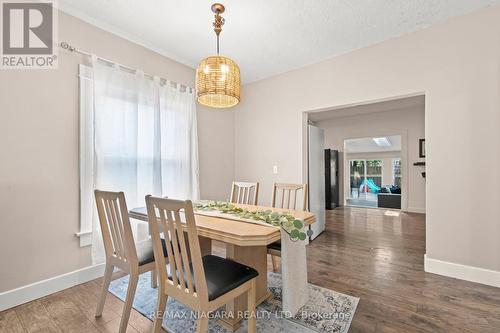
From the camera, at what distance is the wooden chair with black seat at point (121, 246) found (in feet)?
4.89

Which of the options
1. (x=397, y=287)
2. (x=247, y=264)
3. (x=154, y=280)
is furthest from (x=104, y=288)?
(x=397, y=287)

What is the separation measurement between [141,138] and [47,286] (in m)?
1.61

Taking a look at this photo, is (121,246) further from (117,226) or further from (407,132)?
(407,132)

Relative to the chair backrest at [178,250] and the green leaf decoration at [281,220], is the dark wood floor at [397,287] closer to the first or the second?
the green leaf decoration at [281,220]

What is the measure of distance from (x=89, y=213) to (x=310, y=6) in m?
2.91

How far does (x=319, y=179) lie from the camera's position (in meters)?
3.82

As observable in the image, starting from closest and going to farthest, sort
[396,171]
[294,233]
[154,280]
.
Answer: [294,233] < [154,280] < [396,171]

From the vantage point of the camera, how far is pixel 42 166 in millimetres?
2008

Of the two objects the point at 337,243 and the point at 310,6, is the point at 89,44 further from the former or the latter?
the point at 337,243

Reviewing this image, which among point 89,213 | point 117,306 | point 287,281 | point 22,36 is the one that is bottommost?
point 117,306

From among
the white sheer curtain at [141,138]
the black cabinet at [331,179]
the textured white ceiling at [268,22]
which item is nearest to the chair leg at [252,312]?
the white sheer curtain at [141,138]

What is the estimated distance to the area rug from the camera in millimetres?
1594

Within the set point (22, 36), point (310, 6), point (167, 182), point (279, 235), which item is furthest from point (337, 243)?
point (22, 36)

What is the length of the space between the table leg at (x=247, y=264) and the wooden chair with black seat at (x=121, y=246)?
0.54m
